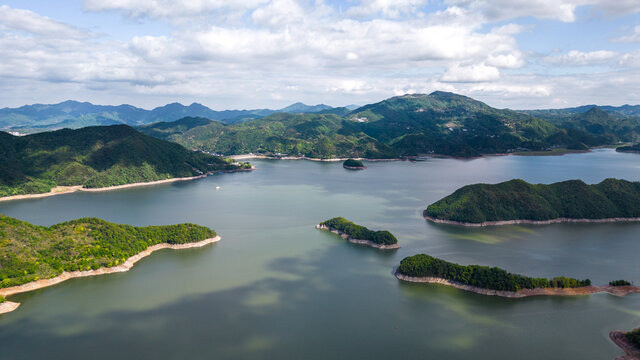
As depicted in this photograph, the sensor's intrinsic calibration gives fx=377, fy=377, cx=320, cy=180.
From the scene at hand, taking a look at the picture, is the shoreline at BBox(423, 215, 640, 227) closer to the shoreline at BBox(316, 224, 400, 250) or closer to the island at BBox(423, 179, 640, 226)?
the island at BBox(423, 179, 640, 226)

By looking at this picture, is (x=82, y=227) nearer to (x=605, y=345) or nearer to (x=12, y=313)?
(x=12, y=313)

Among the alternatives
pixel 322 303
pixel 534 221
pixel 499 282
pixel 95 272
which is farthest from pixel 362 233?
pixel 95 272

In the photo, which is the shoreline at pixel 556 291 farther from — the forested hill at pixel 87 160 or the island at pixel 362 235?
the forested hill at pixel 87 160

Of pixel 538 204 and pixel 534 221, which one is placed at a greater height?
pixel 538 204

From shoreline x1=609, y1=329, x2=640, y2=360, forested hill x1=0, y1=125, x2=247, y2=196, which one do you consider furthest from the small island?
forested hill x1=0, y1=125, x2=247, y2=196

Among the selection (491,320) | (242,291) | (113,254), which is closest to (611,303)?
(491,320)

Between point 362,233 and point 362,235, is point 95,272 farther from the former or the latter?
point 362,233

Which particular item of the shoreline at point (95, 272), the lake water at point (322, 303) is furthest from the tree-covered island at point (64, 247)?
the lake water at point (322, 303)
